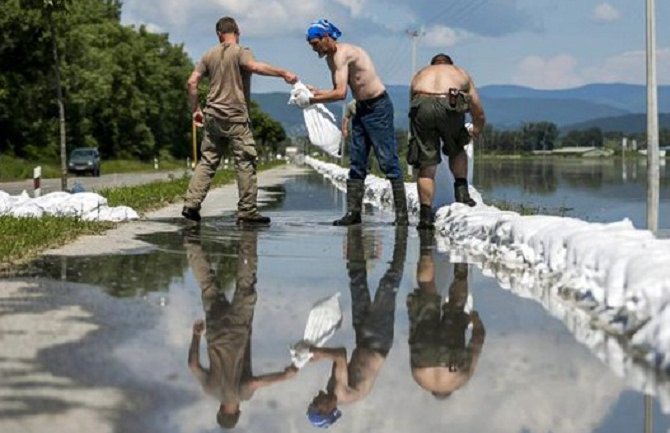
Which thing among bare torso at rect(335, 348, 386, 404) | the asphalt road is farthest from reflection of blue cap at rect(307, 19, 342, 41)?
the asphalt road

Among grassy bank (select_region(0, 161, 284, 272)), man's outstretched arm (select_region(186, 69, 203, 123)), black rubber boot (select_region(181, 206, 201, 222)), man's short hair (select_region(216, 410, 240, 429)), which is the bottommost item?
man's short hair (select_region(216, 410, 240, 429))

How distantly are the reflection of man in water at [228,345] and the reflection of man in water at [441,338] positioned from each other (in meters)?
0.55

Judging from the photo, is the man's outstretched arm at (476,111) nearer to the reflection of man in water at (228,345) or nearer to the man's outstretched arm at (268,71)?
the man's outstretched arm at (268,71)

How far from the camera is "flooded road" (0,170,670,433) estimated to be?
3.47 meters

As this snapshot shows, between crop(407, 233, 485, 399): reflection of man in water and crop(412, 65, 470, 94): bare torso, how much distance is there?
3.92m

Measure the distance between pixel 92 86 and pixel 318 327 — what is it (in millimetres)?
61867

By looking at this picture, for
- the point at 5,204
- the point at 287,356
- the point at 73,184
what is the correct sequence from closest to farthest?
1. the point at 287,356
2. the point at 5,204
3. the point at 73,184

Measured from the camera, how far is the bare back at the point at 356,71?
10055 millimetres

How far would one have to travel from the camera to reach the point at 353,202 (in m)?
10.7

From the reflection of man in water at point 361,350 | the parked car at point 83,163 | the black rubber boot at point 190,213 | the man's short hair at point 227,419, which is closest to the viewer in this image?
the man's short hair at point 227,419

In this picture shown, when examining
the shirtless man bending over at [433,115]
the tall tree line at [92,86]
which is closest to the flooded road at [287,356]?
the shirtless man bending over at [433,115]

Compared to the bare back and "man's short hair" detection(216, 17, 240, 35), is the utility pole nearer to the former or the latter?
the bare back

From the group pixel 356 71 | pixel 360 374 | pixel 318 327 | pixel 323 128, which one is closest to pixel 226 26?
pixel 356 71

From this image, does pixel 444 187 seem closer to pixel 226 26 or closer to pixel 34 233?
pixel 226 26
